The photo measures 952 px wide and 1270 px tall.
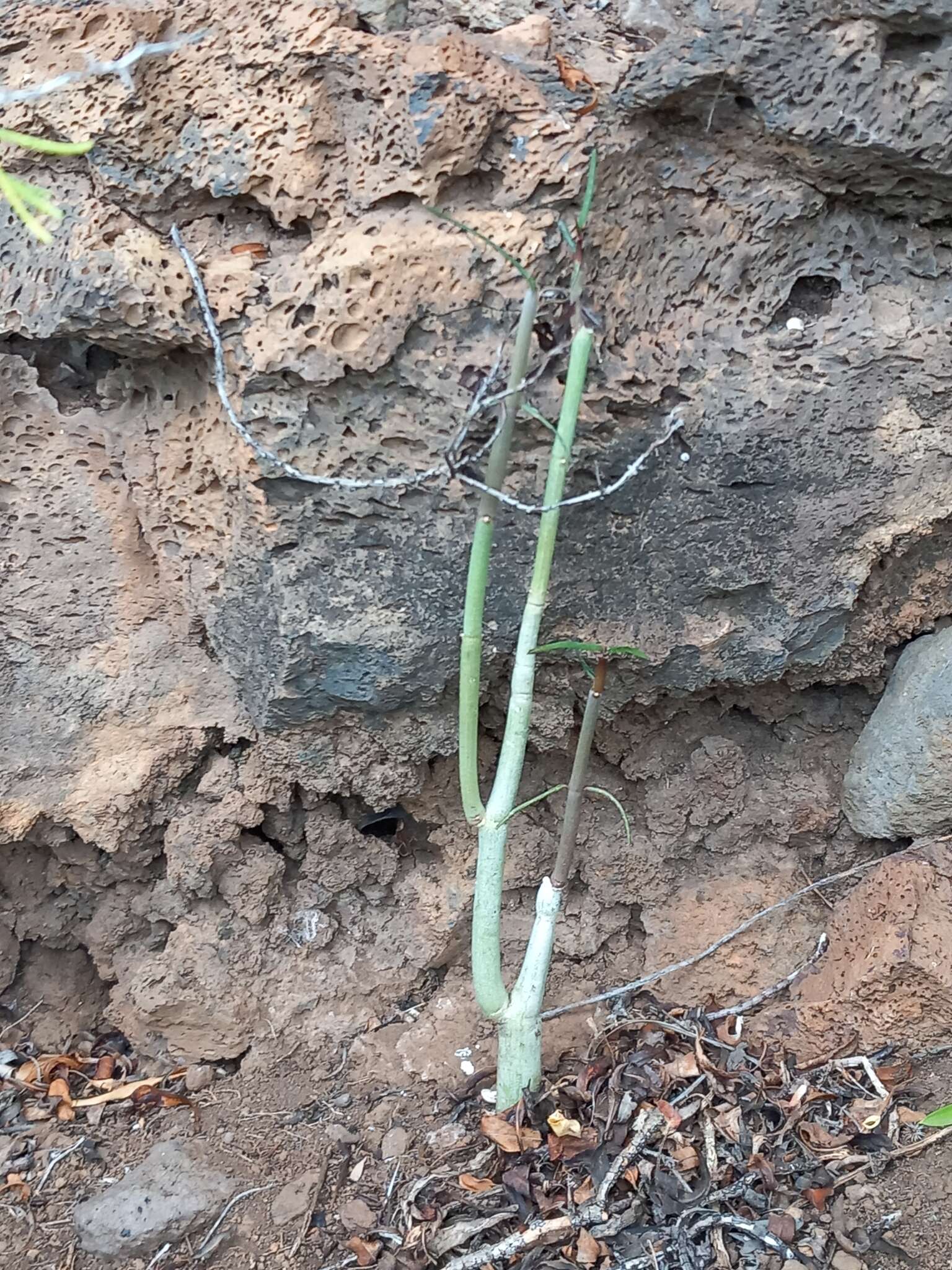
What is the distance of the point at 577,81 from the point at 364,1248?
2.00 m

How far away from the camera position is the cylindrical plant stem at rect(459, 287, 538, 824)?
57.6 inches

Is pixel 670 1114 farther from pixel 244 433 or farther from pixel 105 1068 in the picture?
pixel 244 433

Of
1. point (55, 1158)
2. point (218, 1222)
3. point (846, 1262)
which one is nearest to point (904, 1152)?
point (846, 1262)

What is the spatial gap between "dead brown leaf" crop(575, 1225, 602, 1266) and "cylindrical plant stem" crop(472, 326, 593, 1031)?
1.21 ft

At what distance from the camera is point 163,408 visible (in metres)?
1.93

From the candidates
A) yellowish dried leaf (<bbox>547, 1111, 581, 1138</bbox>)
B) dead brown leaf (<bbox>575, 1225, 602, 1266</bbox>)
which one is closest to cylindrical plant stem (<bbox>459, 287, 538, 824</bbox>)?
yellowish dried leaf (<bbox>547, 1111, 581, 1138</bbox>)

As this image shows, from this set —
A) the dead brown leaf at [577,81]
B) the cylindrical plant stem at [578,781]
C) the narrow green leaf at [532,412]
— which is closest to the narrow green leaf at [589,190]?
the dead brown leaf at [577,81]

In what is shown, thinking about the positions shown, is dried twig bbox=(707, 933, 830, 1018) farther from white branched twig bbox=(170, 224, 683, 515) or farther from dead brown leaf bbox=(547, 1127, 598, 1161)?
white branched twig bbox=(170, 224, 683, 515)

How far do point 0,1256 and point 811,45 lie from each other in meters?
2.48

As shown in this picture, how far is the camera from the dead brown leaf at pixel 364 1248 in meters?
1.76

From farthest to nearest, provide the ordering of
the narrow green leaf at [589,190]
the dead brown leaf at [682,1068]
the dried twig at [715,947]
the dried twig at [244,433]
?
the dried twig at [715,947] < the dead brown leaf at [682,1068] < the dried twig at [244,433] < the narrow green leaf at [589,190]

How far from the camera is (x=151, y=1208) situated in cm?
184

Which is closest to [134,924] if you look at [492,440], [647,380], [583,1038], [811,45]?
[583,1038]

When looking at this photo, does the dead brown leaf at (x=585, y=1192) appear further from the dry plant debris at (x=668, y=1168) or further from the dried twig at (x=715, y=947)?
the dried twig at (x=715, y=947)
